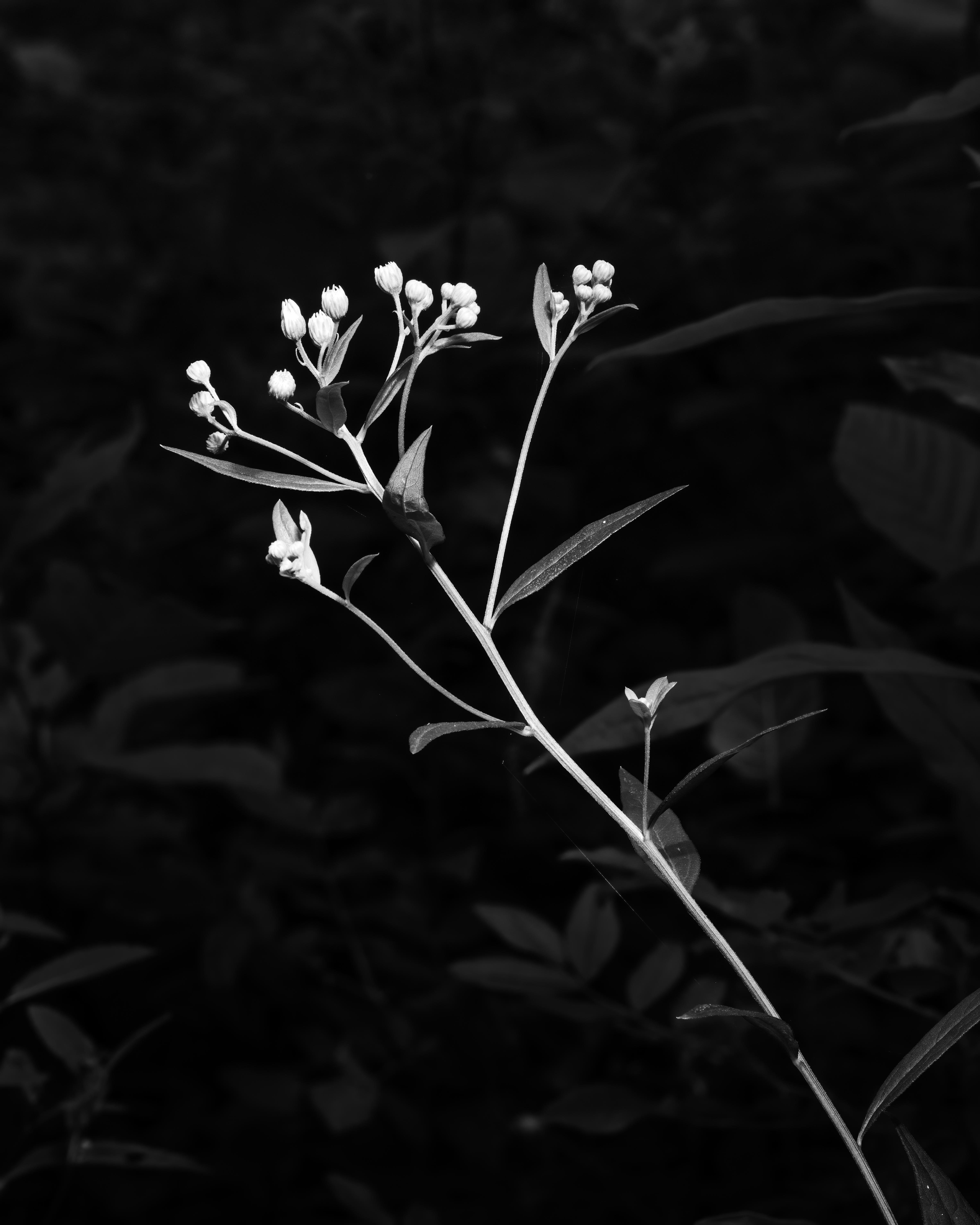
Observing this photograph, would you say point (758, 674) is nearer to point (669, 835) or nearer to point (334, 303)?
point (669, 835)

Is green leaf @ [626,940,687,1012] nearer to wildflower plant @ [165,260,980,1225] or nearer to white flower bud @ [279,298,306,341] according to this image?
wildflower plant @ [165,260,980,1225]

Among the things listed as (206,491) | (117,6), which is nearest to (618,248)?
(206,491)

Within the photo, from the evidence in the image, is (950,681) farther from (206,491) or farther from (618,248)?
(206,491)

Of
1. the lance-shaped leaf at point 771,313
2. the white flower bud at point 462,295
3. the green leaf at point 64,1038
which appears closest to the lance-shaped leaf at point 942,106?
the lance-shaped leaf at point 771,313

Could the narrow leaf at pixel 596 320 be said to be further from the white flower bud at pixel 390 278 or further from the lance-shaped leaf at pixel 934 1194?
the lance-shaped leaf at pixel 934 1194

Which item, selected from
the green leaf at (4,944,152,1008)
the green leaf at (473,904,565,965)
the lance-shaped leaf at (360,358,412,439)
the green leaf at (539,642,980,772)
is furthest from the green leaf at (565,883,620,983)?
the lance-shaped leaf at (360,358,412,439)

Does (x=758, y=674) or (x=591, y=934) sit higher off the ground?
(x=758, y=674)

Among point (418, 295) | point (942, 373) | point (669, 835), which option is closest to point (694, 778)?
point (669, 835)

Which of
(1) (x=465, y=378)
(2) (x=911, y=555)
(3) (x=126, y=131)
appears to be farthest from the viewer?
(3) (x=126, y=131)
